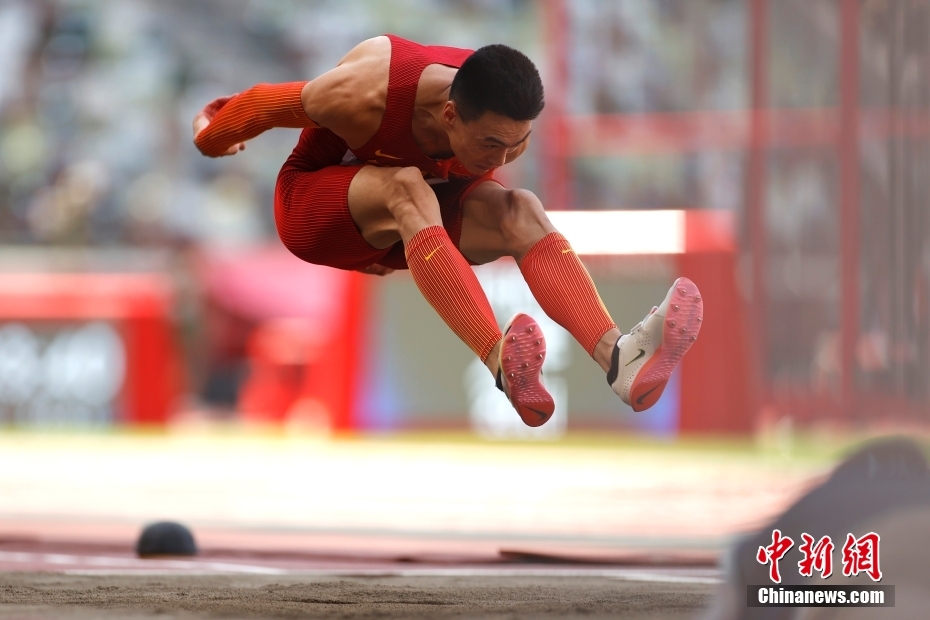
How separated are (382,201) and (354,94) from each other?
1.08 feet

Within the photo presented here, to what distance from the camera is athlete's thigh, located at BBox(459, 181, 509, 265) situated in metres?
4.20

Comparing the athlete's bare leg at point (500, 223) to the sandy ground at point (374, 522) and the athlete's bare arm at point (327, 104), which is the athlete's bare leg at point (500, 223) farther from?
the sandy ground at point (374, 522)

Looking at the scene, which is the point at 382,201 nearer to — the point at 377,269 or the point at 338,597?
the point at 377,269

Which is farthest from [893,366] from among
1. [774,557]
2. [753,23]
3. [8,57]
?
[8,57]

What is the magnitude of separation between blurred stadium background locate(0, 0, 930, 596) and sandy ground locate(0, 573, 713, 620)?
225cm

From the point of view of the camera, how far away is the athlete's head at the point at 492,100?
3.75m

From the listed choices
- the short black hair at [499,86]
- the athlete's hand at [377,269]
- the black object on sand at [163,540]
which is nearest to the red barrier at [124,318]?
the black object on sand at [163,540]

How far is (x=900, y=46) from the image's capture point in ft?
31.7

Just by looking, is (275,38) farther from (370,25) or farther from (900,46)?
(900,46)

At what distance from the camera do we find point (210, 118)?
4488mm

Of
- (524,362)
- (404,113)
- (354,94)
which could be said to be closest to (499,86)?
(404,113)

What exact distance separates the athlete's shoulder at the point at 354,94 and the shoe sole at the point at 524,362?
0.84 meters

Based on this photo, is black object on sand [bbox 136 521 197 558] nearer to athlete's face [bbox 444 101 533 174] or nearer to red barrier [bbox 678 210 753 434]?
athlete's face [bbox 444 101 533 174]

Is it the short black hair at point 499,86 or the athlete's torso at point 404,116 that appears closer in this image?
the short black hair at point 499,86
